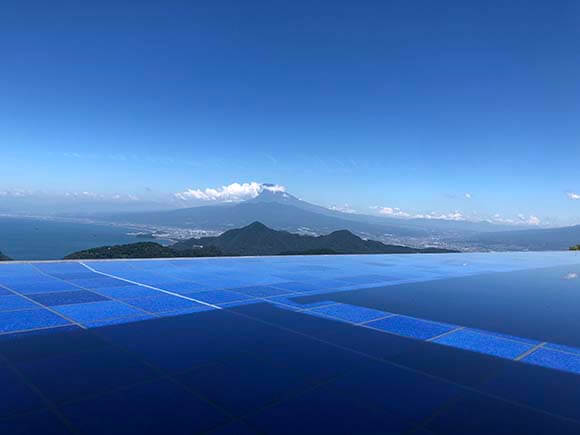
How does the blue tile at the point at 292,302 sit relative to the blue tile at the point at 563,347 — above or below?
above

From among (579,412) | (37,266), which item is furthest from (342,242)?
(579,412)

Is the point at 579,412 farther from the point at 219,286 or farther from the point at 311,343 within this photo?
the point at 219,286

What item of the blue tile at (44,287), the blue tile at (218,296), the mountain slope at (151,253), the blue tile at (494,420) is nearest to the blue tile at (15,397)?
the blue tile at (494,420)

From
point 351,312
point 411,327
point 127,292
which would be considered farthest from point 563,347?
point 127,292

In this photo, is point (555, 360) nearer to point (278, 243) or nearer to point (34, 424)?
point (34, 424)

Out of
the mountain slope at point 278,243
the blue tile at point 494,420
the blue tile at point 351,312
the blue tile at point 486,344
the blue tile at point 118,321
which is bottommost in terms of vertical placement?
the blue tile at point 494,420

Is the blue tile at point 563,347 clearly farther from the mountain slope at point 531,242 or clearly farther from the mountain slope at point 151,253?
the mountain slope at point 531,242
